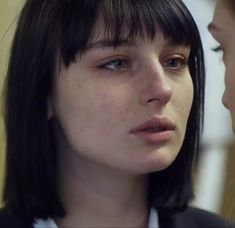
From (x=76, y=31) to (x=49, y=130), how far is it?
19cm

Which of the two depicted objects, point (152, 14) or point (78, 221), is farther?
point (78, 221)

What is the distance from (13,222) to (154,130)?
12.1 inches

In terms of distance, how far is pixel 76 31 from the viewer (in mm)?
821

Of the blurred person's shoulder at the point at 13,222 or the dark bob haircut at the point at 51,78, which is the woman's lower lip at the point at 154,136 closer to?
the dark bob haircut at the point at 51,78

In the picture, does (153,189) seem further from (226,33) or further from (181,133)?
(226,33)

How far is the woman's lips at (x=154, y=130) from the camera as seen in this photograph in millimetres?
811

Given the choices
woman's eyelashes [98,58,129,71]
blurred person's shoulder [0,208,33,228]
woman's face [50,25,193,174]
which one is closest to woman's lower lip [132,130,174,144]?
woman's face [50,25,193,174]

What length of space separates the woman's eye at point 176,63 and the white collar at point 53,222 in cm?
26

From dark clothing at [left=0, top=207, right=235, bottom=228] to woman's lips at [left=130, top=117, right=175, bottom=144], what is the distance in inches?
7.9

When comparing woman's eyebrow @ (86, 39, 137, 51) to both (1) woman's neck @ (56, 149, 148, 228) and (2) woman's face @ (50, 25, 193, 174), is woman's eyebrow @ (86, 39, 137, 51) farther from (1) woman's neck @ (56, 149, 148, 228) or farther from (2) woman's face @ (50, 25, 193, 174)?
(1) woman's neck @ (56, 149, 148, 228)

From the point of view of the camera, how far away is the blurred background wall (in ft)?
3.07

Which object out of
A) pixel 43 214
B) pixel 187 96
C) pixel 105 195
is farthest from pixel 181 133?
pixel 43 214

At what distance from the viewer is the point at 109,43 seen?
2.66 ft

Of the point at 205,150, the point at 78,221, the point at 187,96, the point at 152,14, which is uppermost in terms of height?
the point at 152,14
